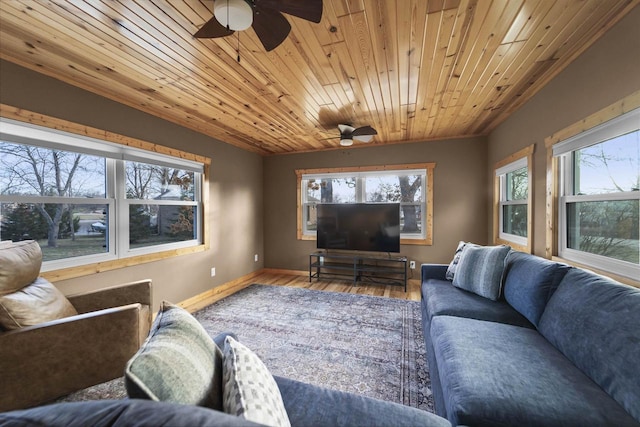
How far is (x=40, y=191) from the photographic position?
220 centimetres

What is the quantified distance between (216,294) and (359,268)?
2288 millimetres

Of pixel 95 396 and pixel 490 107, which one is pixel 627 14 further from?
pixel 95 396

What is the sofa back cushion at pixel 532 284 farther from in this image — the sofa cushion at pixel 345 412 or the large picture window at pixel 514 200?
the sofa cushion at pixel 345 412

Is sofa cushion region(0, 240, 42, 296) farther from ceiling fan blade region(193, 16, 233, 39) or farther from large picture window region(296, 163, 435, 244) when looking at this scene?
large picture window region(296, 163, 435, 244)

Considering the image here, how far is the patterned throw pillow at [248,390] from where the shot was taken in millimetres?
748

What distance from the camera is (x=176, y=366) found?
2.43ft

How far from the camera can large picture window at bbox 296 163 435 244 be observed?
4.32m

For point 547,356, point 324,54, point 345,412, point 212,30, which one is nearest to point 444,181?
point 324,54

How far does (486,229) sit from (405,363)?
2.87 m

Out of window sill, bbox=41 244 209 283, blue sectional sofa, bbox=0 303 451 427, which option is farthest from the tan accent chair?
blue sectional sofa, bbox=0 303 451 427

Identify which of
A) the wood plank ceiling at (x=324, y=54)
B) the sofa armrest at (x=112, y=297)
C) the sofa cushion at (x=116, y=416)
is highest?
the wood plank ceiling at (x=324, y=54)

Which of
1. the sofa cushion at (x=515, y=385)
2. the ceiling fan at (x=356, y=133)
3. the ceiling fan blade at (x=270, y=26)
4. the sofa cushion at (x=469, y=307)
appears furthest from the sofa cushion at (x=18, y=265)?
the ceiling fan at (x=356, y=133)

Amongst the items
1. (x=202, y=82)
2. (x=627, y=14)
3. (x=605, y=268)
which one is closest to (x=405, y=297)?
(x=605, y=268)

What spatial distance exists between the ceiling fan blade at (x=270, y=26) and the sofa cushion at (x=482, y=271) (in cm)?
237
